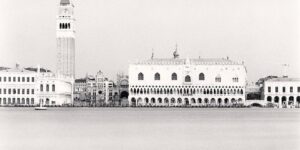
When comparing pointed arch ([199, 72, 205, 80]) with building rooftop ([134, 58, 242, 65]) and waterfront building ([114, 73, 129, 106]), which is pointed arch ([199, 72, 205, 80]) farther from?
waterfront building ([114, 73, 129, 106])

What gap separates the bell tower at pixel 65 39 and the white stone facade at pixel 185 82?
10007 mm

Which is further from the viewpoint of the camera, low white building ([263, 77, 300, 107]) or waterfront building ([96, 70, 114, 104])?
waterfront building ([96, 70, 114, 104])

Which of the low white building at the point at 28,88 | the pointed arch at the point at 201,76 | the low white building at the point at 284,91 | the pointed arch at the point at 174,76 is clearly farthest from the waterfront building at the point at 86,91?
the low white building at the point at 284,91

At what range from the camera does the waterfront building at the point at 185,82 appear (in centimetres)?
10581

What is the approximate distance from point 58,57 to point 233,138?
75.5m

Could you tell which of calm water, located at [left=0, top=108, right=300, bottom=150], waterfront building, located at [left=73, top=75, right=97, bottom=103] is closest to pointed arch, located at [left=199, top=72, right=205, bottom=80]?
waterfront building, located at [left=73, top=75, right=97, bottom=103]

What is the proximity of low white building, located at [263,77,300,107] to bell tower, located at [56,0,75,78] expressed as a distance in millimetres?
29400

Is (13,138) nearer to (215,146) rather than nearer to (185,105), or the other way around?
(215,146)

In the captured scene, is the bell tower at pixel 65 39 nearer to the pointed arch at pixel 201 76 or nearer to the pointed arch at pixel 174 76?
the pointed arch at pixel 174 76

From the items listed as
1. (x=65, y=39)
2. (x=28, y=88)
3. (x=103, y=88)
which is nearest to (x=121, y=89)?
(x=103, y=88)

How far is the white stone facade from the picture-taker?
10581cm

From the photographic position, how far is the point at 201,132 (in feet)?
134

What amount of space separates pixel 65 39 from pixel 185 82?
20.0 metres

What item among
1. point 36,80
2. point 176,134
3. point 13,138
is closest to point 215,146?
point 176,134
